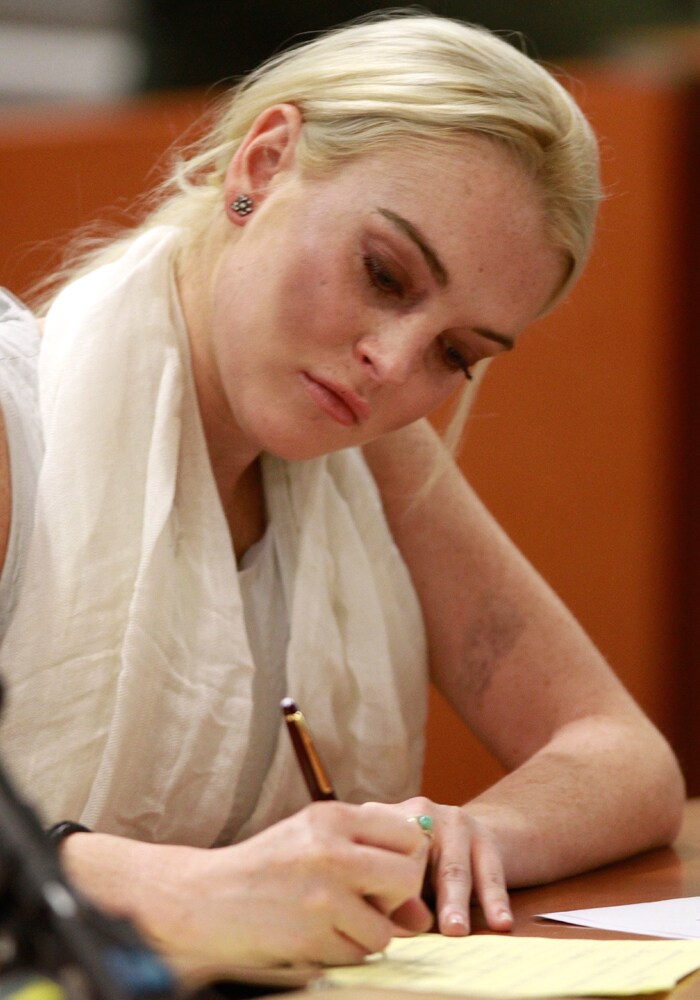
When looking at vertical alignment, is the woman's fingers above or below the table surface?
above

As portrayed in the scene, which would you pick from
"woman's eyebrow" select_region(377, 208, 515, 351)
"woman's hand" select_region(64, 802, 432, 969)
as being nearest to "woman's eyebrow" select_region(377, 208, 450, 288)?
"woman's eyebrow" select_region(377, 208, 515, 351)

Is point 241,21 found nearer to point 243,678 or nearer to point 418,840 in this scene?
point 243,678

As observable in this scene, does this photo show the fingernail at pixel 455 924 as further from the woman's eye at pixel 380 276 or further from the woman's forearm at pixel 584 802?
the woman's eye at pixel 380 276

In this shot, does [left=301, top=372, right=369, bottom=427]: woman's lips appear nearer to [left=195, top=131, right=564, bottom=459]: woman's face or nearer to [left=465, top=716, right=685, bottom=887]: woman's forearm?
[left=195, top=131, right=564, bottom=459]: woman's face

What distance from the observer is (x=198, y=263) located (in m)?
1.30

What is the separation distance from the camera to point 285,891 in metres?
0.77

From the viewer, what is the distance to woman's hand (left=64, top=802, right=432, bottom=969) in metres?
0.77

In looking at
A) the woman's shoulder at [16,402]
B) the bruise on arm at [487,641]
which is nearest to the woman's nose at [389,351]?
the woman's shoulder at [16,402]

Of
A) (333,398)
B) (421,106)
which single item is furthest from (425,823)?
(421,106)

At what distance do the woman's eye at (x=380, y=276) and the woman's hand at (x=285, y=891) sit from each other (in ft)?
1.58

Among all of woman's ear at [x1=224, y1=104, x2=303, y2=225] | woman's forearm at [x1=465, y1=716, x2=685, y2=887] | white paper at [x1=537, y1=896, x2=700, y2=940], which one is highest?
woman's ear at [x1=224, y1=104, x2=303, y2=225]

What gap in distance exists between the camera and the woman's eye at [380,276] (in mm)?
1141

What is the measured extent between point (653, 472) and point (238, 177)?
4.65 feet

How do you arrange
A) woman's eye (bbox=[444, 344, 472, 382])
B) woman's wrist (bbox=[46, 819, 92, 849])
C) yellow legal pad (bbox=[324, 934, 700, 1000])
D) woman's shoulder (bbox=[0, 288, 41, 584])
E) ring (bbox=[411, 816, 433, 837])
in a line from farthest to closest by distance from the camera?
woman's eye (bbox=[444, 344, 472, 382])
woman's shoulder (bbox=[0, 288, 41, 584])
ring (bbox=[411, 816, 433, 837])
woman's wrist (bbox=[46, 819, 92, 849])
yellow legal pad (bbox=[324, 934, 700, 1000])
